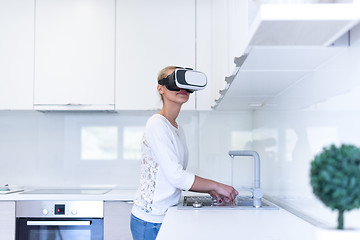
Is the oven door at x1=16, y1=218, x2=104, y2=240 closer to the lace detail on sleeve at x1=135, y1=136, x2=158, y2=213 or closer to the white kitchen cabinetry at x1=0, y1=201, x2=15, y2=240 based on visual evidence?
the white kitchen cabinetry at x1=0, y1=201, x2=15, y2=240

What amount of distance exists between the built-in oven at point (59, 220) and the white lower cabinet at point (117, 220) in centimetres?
4

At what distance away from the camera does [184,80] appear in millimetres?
1850

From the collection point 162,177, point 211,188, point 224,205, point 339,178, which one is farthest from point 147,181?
point 339,178

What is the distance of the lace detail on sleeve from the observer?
6.13 ft

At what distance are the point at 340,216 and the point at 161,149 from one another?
47.1 inches

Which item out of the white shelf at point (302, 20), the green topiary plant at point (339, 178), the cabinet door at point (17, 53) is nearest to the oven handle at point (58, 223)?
the cabinet door at point (17, 53)

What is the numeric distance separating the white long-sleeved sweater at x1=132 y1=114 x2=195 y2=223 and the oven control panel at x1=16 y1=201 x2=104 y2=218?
2.33ft

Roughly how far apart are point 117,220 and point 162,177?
84cm

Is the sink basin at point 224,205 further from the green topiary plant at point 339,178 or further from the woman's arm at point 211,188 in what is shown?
the green topiary plant at point 339,178

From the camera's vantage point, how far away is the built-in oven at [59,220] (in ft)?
8.36

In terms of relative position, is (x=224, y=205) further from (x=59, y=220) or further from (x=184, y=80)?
(x=59, y=220)

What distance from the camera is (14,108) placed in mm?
2852

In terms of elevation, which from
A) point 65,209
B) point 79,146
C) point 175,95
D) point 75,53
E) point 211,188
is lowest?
point 65,209

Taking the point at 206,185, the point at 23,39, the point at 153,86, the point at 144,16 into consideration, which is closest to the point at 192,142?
the point at 153,86
